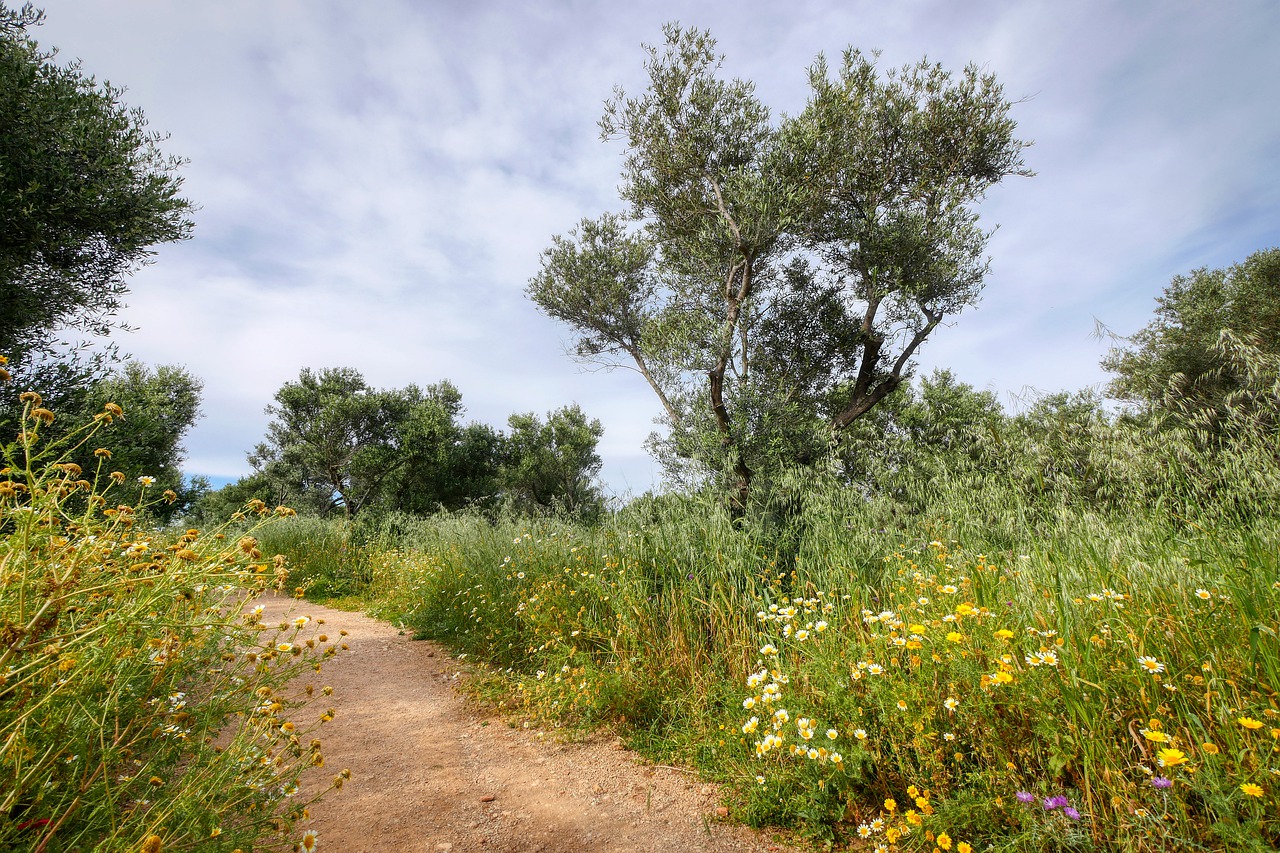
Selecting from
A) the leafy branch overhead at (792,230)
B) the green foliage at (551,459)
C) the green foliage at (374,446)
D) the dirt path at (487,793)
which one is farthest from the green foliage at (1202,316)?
the green foliage at (374,446)

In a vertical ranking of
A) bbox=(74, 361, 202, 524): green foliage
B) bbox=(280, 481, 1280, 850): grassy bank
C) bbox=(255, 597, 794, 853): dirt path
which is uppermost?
bbox=(74, 361, 202, 524): green foliage

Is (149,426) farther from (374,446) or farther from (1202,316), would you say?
(1202,316)

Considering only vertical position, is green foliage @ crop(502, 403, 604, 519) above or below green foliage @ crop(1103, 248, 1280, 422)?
below

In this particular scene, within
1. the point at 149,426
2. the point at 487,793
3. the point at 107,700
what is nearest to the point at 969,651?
the point at 487,793

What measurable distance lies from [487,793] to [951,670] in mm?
2833

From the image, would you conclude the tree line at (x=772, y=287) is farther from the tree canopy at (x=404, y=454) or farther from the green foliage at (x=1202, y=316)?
the tree canopy at (x=404, y=454)

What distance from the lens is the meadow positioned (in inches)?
82.4

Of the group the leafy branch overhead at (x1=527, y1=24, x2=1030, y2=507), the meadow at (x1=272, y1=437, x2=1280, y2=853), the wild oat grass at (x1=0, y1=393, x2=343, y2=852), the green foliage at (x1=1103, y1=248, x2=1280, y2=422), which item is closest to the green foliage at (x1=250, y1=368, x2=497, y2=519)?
the leafy branch overhead at (x1=527, y1=24, x2=1030, y2=507)

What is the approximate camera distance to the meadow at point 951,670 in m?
2.09

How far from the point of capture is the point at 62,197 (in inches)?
248

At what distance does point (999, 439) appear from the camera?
6.20m

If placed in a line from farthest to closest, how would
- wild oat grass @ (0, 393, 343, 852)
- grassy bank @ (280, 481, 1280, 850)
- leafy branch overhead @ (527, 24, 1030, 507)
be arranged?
1. leafy branch overhead @ (527, 24, 1030, 507)
2. grassy bank @ (280, 481, 1280, 850)
3. wild oat grass @ (0, 393, 343, 852)

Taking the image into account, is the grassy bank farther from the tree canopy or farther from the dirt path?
the tree canopy

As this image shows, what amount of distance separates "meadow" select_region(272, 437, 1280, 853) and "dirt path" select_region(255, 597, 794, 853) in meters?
0.23
